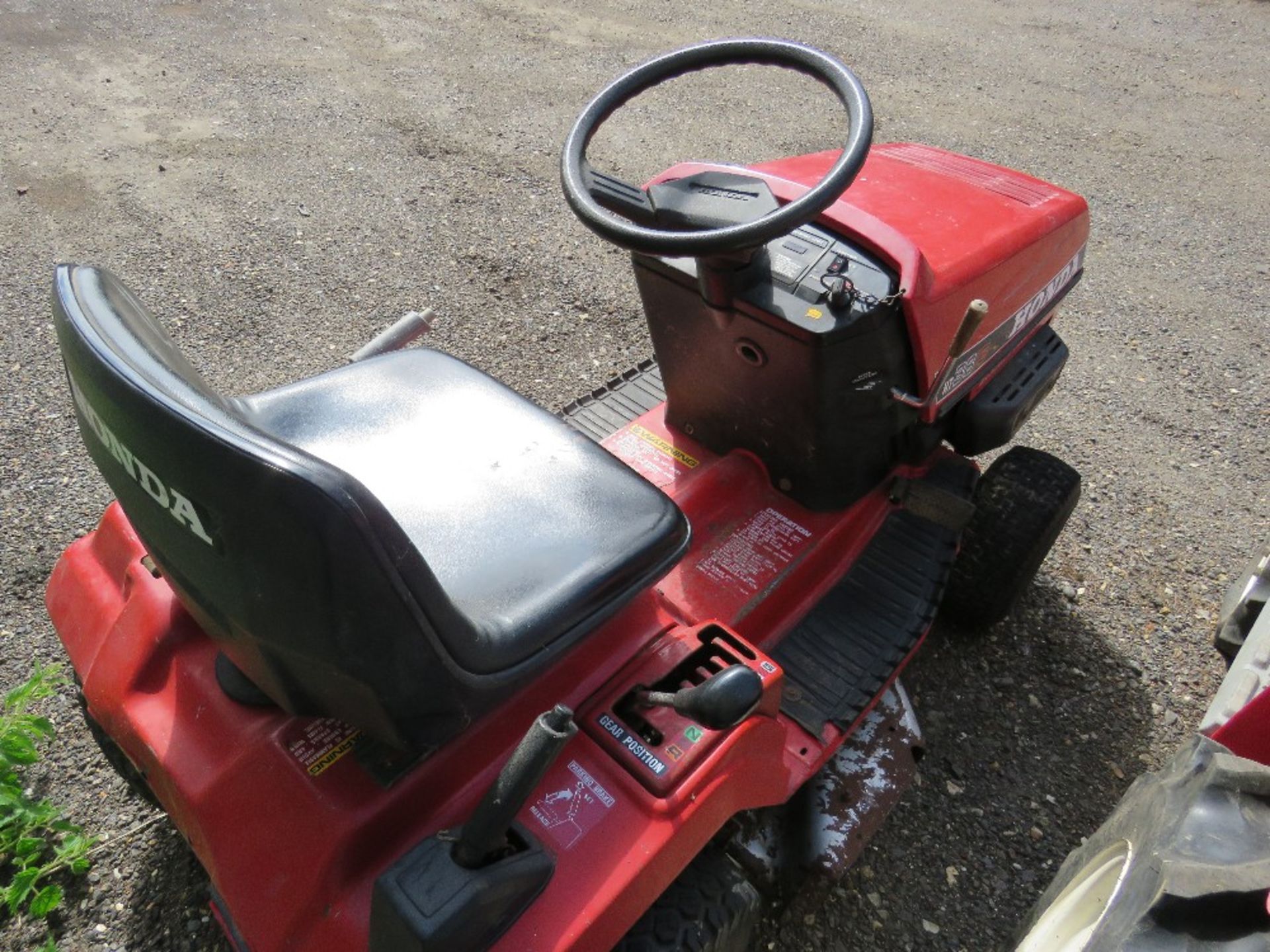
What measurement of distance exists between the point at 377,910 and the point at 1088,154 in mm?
4545

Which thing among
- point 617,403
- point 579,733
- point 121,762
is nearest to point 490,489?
point 579,733

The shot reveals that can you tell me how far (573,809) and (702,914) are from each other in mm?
256

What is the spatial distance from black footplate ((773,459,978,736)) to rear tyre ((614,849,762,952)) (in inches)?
14.8

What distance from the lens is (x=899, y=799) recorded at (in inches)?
73.7

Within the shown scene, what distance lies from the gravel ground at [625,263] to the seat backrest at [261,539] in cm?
97

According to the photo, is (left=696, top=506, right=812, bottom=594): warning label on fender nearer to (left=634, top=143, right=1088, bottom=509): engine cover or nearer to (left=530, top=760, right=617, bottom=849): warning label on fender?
(left=634, top=143, right=1088, bottom=509): engine cover

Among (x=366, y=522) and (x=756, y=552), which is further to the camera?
(x=756, y=552)

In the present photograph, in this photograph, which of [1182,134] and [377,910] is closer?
[377,910]

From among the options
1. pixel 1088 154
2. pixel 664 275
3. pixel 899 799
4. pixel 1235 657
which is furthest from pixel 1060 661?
pixel 1088 154

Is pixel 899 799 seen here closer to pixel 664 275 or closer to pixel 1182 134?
pixel 664 275

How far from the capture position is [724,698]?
1.17 metres

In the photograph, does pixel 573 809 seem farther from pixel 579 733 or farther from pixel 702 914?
pixel 702 914

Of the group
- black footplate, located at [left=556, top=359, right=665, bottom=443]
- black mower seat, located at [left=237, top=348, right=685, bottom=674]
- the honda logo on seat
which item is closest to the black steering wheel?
black mower seat, located at [left=237, top=348, right=685, bottom=674]

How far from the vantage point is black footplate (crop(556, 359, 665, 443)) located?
227 centimetres
